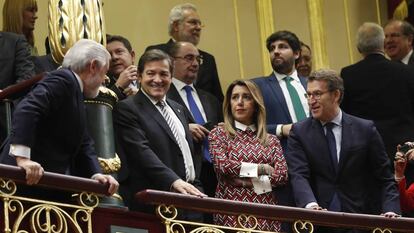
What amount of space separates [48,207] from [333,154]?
2299 mm

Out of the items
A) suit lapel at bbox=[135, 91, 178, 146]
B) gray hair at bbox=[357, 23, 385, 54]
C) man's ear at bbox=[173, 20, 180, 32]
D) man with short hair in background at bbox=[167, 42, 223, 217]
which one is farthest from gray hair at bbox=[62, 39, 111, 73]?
gray hair at bbox=[357, 23, 385, 54]

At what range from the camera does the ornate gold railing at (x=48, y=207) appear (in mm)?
6980

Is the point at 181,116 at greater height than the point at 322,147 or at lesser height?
greater

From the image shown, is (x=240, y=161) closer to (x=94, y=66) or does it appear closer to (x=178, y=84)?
(x=178, y=84)

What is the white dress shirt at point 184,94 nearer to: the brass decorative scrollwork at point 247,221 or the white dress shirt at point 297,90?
the white dress shirt at point 297,90

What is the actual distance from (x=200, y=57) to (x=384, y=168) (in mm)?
1837

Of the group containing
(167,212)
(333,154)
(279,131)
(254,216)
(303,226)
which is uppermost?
(279,131)

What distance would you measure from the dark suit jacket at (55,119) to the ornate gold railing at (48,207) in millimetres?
186

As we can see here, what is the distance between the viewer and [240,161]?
856 cm

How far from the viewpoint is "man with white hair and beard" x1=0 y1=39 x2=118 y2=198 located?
6.97 meters

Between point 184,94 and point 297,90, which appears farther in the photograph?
point 297,90

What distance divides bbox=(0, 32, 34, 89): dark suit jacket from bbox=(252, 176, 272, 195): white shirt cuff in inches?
68.8

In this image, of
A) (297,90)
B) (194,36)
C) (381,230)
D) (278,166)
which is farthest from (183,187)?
(194,36)

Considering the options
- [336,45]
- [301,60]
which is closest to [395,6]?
[336,45]
